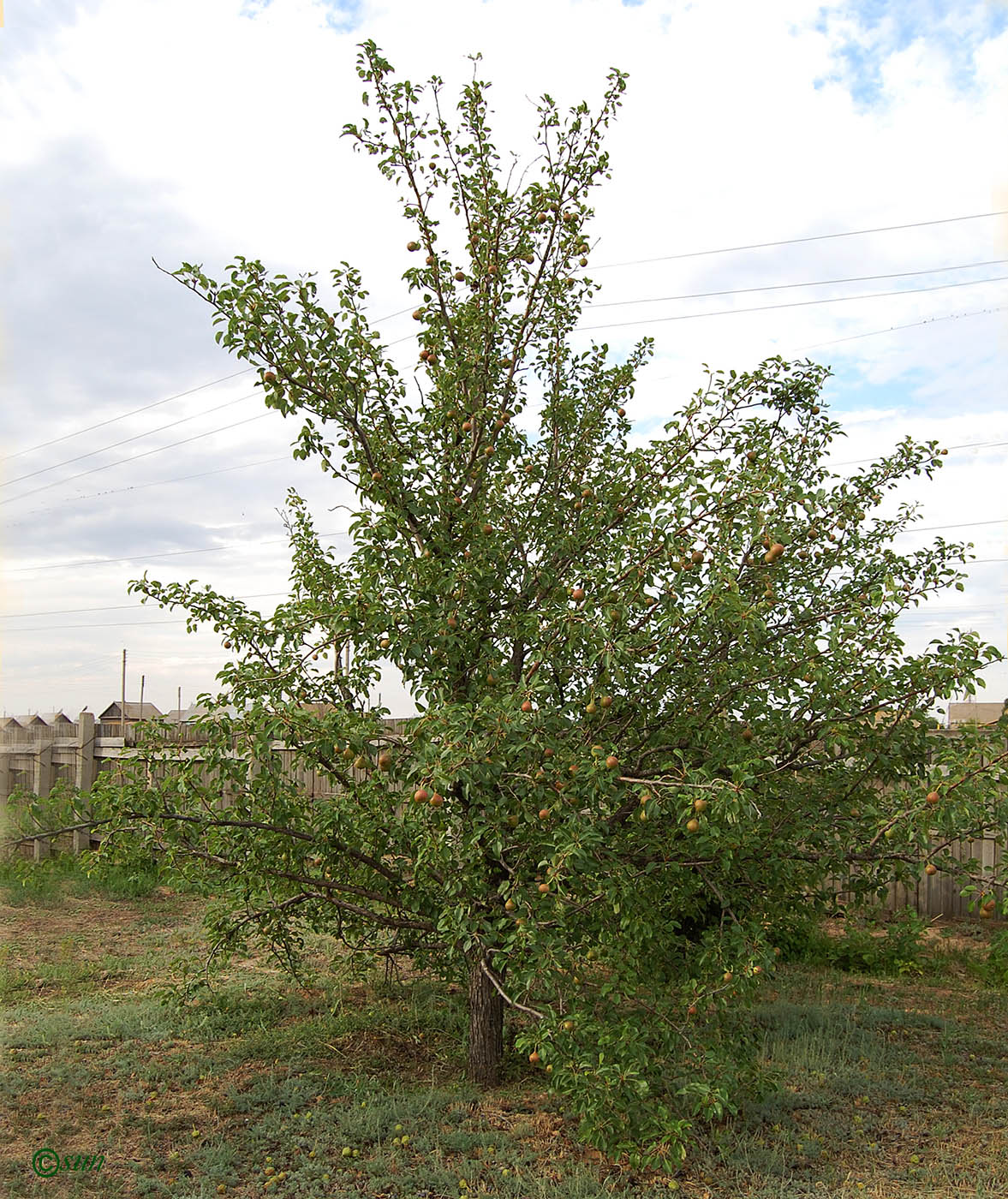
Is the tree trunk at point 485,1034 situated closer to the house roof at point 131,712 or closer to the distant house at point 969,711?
the distant house at point 969,711

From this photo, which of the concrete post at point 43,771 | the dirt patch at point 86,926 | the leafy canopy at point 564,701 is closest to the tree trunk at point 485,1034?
the leafy canopy at point 564,701

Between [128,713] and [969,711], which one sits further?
[128,713]

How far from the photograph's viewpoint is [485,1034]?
15.3 ft

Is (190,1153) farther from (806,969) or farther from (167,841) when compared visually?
(806,969)

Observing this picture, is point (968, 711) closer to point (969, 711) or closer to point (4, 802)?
point (969, 711)

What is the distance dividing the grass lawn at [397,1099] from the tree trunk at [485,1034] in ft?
0.35

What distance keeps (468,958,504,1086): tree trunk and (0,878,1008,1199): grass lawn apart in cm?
11

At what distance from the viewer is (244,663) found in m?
4.32

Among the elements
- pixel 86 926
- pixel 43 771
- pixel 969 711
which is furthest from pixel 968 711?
pixel 43 771

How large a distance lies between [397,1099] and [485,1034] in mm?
527

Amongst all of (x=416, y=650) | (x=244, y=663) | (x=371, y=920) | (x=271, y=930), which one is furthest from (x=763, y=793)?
(x=271, y=930)

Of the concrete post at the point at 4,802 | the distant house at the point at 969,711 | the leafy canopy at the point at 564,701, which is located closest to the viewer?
the leafy canopy at the point at 564,701

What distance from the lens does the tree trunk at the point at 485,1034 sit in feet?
15.2

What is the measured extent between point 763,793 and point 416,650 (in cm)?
162
